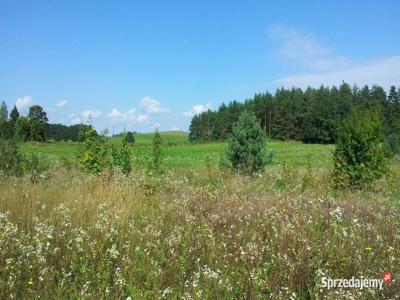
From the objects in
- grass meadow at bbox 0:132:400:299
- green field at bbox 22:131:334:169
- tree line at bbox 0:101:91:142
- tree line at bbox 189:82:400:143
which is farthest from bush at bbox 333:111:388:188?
tree line at bbox 189:82:400:143

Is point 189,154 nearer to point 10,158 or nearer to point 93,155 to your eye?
point 93,155

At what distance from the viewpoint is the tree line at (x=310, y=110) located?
98250 mm

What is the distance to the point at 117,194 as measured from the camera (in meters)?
7.82

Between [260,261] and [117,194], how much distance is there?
13.2ft

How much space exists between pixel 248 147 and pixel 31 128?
21.8m

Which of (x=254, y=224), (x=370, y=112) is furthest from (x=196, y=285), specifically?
(x=370, y=112)

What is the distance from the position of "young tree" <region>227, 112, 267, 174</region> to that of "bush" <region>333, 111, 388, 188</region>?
2.96 metres

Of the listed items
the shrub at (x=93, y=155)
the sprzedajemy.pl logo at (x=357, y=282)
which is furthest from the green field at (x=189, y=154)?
the sprzedajemy.pl logo at (x=357, y=282)

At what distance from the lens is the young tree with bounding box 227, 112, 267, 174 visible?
50.1ft

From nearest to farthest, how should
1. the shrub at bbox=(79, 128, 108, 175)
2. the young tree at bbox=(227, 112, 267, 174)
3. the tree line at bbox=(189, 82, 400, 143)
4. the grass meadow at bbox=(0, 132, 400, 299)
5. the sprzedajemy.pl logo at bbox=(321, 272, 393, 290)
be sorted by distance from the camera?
the grass meadow at bbox=(0, 132, 400, 299)
the sprzedajemy.pl logo at bbox=(321, 272, 393, 290)
the shrub at bbox=(79, 128, 108, 175)
the young tree at bbox=(227, 112, 267, 174)
the tree line at bbox=(189, 82, 400, 143)

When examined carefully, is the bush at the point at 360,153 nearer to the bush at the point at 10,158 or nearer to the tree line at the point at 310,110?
the bush at the point at 10,158

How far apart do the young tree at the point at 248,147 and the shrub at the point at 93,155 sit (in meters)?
5.03

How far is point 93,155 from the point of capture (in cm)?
1462

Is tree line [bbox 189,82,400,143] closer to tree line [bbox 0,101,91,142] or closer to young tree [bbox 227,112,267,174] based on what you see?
tree line [bbox 0,101,91,142]
